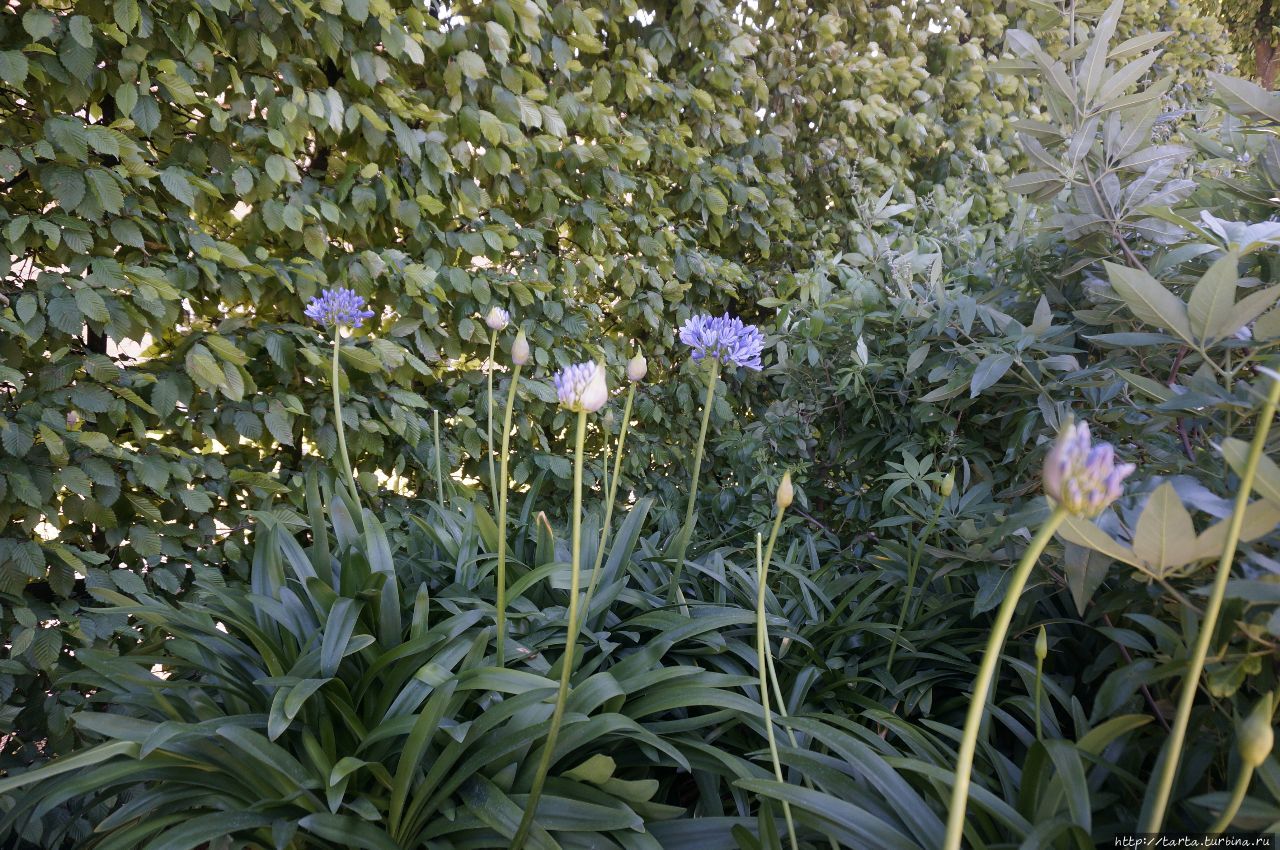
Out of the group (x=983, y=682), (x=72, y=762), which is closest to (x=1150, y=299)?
(x=983, y=682)

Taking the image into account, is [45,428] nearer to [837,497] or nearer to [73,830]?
[73,830]

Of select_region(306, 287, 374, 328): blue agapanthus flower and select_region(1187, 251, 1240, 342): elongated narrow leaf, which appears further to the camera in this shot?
select_region(306, 287, 374, 328): blue agapanthus flower

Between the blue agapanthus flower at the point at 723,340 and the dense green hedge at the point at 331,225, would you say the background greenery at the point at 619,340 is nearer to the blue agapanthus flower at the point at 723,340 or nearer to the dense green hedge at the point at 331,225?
the dense green hedge at the point at 331,225

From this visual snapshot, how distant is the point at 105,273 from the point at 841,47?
2.62 metres

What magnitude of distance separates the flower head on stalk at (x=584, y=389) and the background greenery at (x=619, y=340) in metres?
0.56

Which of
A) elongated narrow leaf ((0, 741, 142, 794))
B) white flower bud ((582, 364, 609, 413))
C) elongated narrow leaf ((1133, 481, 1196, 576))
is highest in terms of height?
white flower bud ((582, 364, 609, 413))

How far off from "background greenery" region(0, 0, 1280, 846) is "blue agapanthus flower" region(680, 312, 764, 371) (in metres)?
0.36

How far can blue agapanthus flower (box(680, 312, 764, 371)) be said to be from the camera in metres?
1.51

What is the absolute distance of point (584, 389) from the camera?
86 centimetres

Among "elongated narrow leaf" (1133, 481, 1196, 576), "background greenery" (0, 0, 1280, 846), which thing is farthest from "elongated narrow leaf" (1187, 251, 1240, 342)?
"elongated narrow leaf" (1133, 481, 1196, 576)

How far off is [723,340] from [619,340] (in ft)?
4.03

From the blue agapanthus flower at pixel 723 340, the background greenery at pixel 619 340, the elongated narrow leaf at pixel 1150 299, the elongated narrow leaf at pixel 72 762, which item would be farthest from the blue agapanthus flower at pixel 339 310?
the elongated narrow leaf at pixel 1150 299

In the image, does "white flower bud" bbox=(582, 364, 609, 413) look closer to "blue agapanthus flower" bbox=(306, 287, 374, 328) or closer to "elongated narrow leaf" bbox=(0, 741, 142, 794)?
"elongated narrow leaf" bbox=(0, 741, 142, 794)

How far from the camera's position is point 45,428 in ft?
5.09
